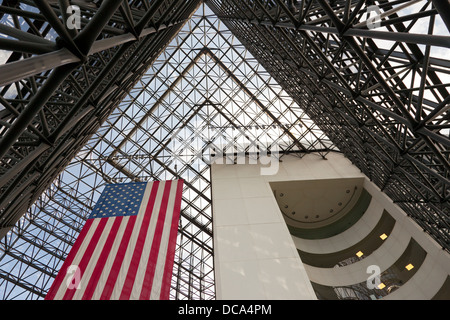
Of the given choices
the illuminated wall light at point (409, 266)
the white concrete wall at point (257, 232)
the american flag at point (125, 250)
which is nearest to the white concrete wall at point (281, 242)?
the white concrete wall at point (257, 232)

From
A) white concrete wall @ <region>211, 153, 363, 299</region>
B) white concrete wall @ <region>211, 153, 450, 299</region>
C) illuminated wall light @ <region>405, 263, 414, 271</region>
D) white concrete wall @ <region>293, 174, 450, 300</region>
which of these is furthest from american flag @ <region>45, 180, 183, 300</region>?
illuminated wall light @ <region>405, 263, 414, 271</region>

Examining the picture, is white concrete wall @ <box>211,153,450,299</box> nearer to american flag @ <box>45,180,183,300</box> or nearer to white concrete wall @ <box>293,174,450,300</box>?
white concrete wall @ <box>293,174,450,300</box>

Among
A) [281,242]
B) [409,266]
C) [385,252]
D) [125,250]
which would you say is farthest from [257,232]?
[409,266]

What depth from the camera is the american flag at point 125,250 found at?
10.6m

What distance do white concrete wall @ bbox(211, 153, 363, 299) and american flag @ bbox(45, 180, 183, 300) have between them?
19.1 feet

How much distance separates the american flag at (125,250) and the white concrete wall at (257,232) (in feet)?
19.1

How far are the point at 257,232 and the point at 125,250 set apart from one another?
10.5 m

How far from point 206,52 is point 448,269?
29690 millimetres

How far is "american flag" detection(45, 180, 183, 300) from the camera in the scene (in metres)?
10.6

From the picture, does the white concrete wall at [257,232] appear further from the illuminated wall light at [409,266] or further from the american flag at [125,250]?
the illuminated wall light at [409,266]

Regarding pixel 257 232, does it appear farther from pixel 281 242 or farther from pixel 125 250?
pixel 125 250

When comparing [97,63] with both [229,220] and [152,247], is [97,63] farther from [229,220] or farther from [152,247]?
[229,220]

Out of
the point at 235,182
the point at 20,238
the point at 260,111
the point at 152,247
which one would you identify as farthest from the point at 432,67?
the point at 20,238
